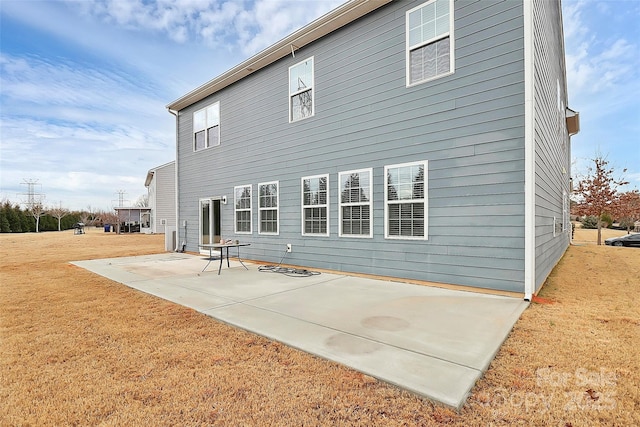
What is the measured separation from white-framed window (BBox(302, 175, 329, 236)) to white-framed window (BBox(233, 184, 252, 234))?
2.29 m

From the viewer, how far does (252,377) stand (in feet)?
7.86

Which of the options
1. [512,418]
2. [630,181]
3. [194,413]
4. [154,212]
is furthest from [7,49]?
[630,181]

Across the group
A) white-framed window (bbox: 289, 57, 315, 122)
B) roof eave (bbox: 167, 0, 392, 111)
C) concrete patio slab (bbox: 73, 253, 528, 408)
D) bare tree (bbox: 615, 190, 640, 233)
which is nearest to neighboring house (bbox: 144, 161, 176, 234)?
roof eave (bbox: 167, 0, 392, 111)

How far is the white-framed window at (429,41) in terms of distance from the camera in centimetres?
528

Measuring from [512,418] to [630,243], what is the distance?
17577 mm

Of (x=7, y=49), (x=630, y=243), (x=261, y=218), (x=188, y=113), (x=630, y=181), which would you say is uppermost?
(x=7, y=49)

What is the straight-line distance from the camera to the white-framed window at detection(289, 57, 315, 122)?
24.6ft

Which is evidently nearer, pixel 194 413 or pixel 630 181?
pixel 194 413

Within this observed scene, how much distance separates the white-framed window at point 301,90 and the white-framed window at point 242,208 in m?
2.66

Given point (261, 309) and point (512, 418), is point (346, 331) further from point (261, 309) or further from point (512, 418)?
point (512, 418)

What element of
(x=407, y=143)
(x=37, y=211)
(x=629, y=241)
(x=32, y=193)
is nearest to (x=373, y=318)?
(x=407, y=143)

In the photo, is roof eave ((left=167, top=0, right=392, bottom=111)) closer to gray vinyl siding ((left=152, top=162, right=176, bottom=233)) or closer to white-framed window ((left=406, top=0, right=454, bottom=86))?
white-framed window ((left=406, top=0, right=454, bottom=86))

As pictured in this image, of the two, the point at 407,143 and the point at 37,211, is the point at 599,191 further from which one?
the point at 37,211

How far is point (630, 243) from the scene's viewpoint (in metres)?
13.8
